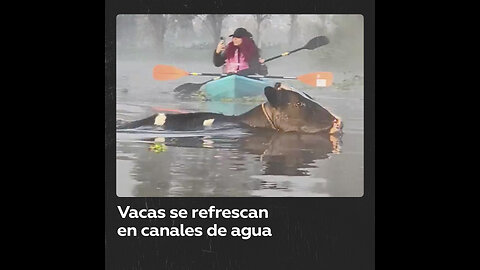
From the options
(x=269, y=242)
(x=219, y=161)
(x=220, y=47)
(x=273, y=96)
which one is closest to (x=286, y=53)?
(x=273, y=96)

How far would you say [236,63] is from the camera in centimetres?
406

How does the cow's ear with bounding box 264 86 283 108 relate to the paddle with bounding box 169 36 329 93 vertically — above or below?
below

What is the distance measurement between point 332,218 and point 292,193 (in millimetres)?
249

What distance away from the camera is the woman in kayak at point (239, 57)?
4055 mm

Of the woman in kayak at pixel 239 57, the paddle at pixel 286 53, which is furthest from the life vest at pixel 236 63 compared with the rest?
the paddle at pixel 286 53

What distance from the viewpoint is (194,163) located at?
4008 mm

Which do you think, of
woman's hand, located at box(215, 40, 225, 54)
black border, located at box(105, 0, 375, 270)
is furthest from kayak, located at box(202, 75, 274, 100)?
black border, located at box(105, 0, 375, 270)

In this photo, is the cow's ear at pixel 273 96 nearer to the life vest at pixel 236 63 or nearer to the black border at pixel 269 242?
the life vest at pixel 236 63

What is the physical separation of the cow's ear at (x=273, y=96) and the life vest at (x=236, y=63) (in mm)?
175

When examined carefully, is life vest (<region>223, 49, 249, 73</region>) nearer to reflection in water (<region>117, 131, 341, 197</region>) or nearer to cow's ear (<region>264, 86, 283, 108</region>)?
cow's ear (<region>264, 86, 283, 108</region>)

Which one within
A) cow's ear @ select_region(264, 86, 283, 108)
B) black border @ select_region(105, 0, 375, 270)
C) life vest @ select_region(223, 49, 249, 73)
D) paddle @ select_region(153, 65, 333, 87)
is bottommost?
black border @ select_region(105, 0, 375, 270)

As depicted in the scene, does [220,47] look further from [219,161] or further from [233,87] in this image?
[219,161]

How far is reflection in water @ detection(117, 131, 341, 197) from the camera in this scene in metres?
3.98

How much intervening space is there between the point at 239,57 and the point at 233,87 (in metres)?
0.17
